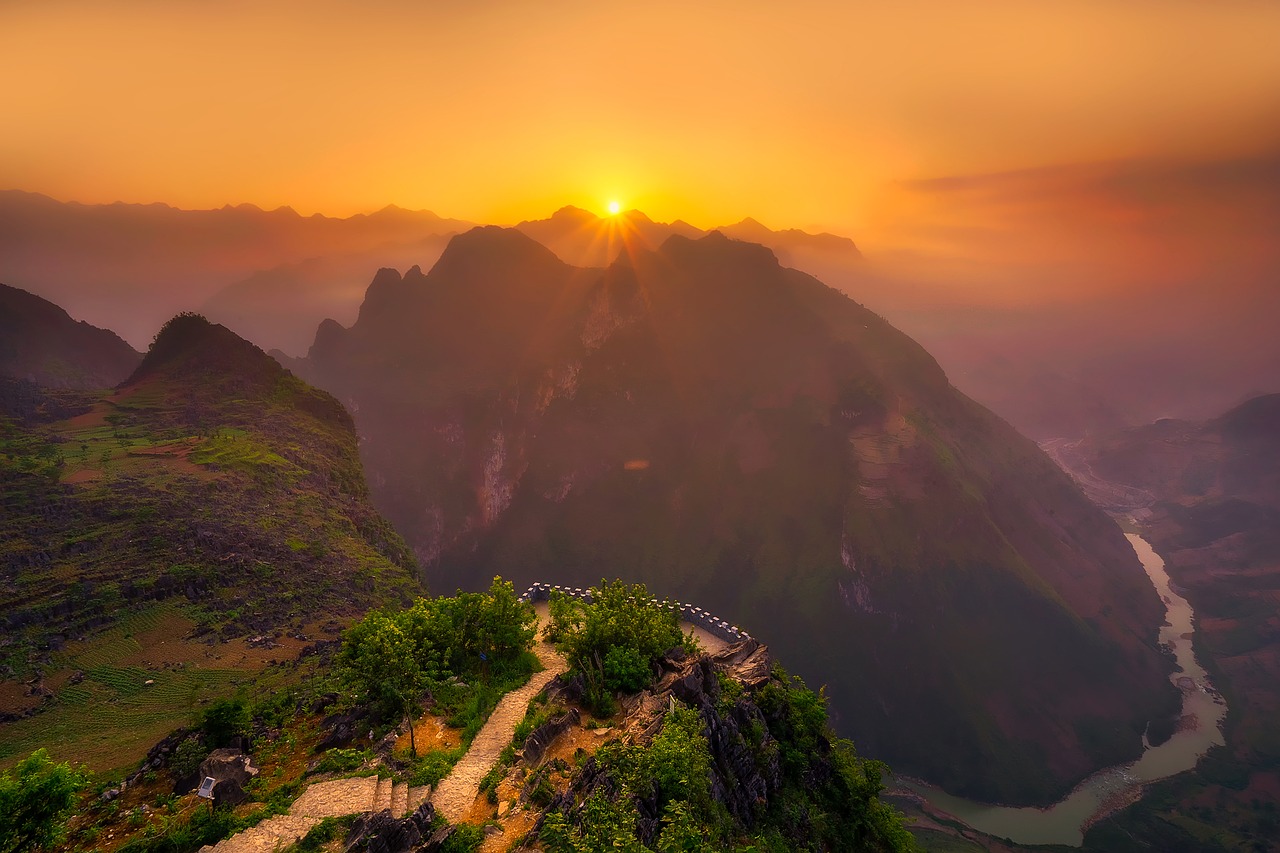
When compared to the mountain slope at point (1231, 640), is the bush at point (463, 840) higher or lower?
higher

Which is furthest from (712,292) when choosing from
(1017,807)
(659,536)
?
(1017,807)

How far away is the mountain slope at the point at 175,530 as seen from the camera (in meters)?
44.6

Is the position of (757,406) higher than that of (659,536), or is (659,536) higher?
(757,406)

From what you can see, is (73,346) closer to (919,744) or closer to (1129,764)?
(919,744)

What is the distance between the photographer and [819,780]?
41.3 meters

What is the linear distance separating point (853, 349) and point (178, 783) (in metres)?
158

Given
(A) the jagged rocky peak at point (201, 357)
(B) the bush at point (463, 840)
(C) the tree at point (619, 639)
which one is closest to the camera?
(B) the bush at point (463, 840)

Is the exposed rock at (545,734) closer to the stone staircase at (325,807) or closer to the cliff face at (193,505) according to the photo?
the stone staircase at (325,807)

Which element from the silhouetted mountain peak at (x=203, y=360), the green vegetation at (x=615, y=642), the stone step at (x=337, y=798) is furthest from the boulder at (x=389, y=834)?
the silhouetted mountain peak at (x=203, y=360)

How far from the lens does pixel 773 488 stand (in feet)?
472

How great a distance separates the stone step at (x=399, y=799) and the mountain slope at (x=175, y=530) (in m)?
26.4

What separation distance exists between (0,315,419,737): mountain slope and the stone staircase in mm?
24377

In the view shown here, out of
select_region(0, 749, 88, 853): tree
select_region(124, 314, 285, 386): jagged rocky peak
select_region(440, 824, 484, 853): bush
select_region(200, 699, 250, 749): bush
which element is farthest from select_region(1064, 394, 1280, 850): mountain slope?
select_region(124, 314, 285, 386): jagged rocky peak

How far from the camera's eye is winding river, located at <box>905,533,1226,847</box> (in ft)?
298
